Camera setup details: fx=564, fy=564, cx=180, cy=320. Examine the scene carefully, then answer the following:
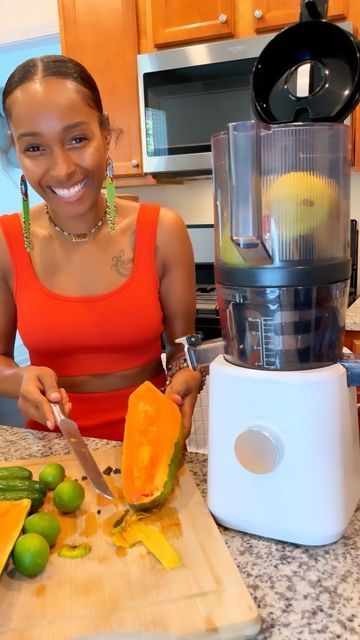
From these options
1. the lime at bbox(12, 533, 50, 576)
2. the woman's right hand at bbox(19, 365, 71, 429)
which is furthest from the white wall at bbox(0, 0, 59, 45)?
the lime at bbox(12, 533, 50, 576)

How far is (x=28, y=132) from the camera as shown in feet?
3.30

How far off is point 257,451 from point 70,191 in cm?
65

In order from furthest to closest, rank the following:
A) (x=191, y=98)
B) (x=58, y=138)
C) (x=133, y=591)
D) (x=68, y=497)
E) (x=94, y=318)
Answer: (x=191, y=98)
(x=94, y=318)
(x=58, y=138)
(x=68, y=497)
(x=133, y=591)

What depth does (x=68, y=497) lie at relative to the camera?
73cm

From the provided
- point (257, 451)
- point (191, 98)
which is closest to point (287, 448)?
point (257, 451)

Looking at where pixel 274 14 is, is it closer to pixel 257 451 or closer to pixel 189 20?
pixel 189 20

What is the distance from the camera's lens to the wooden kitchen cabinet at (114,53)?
244cm

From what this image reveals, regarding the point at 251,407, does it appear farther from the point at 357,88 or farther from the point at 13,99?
the point at 13,99

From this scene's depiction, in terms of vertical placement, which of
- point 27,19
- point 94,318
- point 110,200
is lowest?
point 94,318

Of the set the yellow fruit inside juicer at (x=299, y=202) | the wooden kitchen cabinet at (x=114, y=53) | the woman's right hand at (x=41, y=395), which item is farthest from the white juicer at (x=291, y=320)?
the wooden kitchen cabinet at (x=114, y=53)

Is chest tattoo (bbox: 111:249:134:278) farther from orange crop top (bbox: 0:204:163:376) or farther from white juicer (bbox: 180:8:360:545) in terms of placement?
white juicer (bbox: 180:8:360:545)

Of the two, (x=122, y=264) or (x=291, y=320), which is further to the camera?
(x=122, y=264)

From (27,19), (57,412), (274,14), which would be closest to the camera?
(57,412)

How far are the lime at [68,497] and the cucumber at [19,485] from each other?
3 cm
